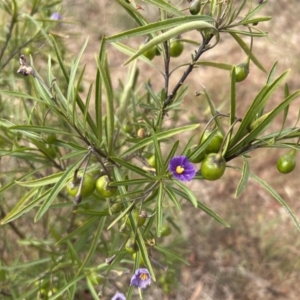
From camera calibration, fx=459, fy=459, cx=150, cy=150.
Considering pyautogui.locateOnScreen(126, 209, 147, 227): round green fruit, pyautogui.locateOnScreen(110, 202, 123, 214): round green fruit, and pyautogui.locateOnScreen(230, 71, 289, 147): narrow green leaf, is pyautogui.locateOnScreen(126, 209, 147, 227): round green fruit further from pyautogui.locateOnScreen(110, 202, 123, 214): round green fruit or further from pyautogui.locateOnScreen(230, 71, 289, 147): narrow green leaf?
pyautogui.locateOnScreen(230, 71, 289, 147): narrow green leaf

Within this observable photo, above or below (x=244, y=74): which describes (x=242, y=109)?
below

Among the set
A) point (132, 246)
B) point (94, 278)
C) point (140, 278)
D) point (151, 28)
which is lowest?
point (94, 278)

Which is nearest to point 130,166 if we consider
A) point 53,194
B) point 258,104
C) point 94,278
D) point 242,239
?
point 53,194

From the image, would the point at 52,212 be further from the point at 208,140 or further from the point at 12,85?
the point at 208,140

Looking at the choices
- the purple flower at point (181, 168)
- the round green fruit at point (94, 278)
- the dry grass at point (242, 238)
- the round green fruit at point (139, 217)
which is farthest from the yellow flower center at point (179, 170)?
the dry grass at point (242, 238)

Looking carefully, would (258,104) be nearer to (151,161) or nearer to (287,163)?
(287,163)

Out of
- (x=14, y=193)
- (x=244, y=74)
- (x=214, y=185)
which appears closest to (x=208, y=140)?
(x=244, y=74)
